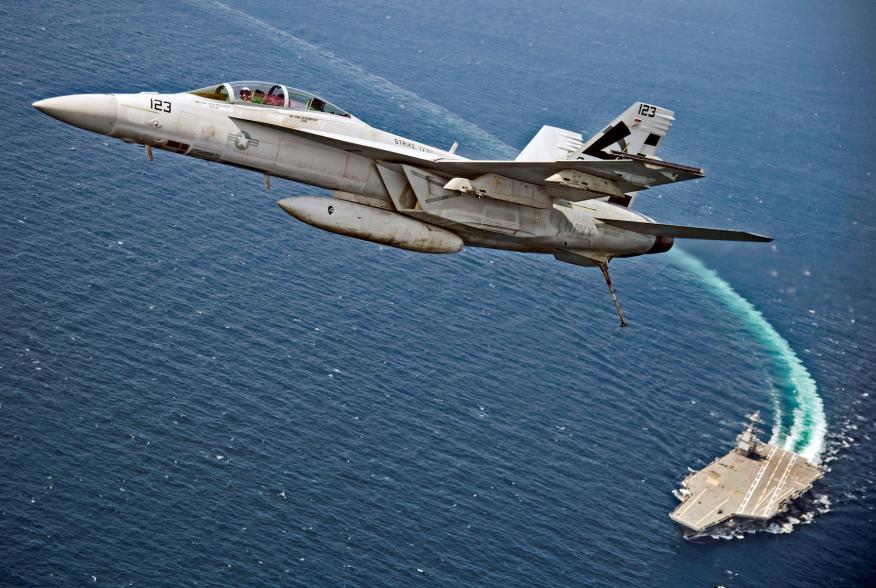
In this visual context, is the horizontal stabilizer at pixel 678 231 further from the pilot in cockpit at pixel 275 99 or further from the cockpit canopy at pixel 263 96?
the pilot in cockpit at pixel 275 99

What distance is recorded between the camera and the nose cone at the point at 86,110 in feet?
176

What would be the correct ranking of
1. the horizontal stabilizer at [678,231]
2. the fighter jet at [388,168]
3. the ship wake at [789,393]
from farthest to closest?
the ship wake at [789,393] → the horizontal stabilizer at [678,231] → the fighter jet at [388,168]

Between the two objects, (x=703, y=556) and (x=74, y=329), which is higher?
(x=74, y=329)

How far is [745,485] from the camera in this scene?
13550cm

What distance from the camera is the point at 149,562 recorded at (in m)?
108

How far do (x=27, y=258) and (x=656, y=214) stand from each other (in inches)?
3248

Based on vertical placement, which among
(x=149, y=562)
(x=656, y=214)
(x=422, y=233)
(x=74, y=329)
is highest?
(x=422, y=233)

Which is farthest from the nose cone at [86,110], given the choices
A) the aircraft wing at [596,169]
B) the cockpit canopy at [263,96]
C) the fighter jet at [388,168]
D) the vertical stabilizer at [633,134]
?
the vertical stabilizer at [633,134]

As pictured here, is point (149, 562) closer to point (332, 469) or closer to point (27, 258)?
point (332, 469)

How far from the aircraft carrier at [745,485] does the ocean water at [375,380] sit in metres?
1.96

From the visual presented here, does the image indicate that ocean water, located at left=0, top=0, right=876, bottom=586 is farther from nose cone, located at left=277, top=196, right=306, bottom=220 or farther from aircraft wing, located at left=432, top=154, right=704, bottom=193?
nose cone, located at left=277, top=196, right=306, bottom=220

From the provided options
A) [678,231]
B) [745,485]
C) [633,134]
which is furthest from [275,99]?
[745,485]

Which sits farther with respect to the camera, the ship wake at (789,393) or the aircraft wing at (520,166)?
the ship wake at (789,393)

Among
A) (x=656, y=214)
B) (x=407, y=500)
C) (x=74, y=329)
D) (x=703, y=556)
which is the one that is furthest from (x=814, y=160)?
(x=74, y=329)
